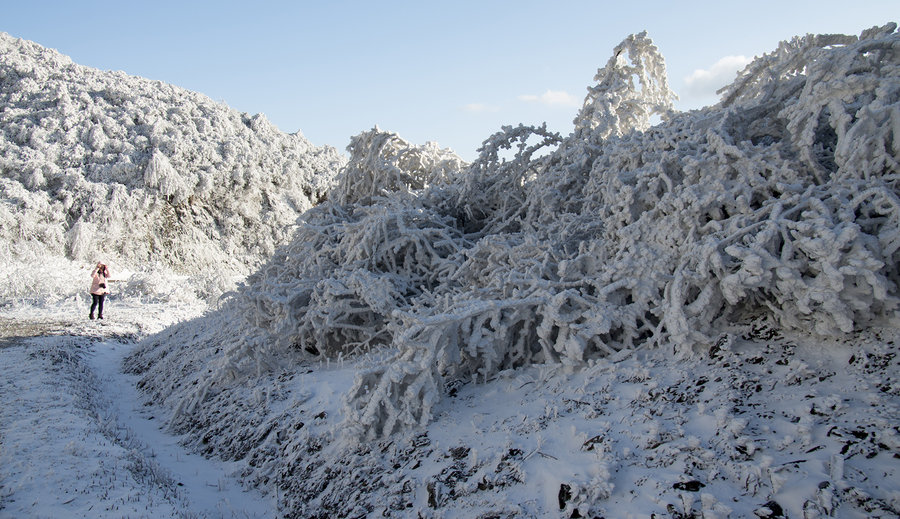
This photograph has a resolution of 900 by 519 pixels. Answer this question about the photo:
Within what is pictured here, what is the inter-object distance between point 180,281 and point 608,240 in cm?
1503

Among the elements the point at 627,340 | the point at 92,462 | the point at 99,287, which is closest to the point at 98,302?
the point at 99,287

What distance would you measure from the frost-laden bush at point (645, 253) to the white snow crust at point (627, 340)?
21mm

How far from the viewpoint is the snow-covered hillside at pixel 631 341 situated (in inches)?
94.7

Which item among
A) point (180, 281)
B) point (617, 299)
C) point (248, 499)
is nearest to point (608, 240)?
point (617, 299)

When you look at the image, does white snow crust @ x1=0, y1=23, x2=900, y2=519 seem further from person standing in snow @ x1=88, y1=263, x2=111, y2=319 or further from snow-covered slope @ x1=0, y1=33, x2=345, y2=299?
snow-covered slope @ x1=0, y1=33, x2=345, y2=299

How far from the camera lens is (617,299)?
3.76 meters

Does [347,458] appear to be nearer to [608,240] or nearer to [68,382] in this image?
[608,240]

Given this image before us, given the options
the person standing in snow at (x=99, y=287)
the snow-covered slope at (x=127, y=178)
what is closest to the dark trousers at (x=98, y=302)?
the person standing in snow at (x=99, y=287)

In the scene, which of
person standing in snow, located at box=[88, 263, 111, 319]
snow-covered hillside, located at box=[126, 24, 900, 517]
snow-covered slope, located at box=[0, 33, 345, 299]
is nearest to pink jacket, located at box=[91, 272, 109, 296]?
person standing in snow, located at box=[88, 263, 111, 319]

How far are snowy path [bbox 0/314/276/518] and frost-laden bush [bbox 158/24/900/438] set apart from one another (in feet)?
3.29

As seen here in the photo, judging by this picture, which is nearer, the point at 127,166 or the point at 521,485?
the point at 521,485

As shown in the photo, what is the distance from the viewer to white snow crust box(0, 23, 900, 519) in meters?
2.41

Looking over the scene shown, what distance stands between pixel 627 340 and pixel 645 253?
2.16 ft

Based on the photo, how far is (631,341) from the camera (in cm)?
357
